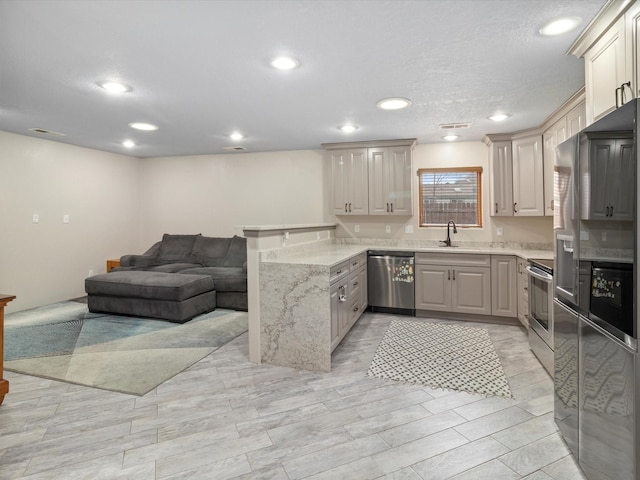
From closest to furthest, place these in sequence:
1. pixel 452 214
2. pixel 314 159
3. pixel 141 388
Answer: pixel 141 388
pixel 452 214
pixel 314 159

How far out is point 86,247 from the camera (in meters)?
5.71

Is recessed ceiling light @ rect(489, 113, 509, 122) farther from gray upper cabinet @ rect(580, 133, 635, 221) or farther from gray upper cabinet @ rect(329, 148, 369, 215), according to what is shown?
gray upper cabinet @ rect(580, 133, 635, 221)

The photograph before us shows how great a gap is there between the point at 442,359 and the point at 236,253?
3548mm

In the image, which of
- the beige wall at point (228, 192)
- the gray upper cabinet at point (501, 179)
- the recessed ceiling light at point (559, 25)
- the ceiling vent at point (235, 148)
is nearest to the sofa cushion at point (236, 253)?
the beige wall at point (228, 192)

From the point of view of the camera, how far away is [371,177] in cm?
501

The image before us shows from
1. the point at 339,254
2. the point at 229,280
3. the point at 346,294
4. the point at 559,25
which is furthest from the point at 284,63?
the point at 229,280

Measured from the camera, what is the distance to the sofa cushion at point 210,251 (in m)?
5.74

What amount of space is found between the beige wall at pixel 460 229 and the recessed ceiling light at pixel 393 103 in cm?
181

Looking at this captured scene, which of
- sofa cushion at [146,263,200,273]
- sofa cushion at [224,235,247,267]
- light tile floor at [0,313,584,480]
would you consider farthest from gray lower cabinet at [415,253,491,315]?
sofa cushion at [146,263,200,273]

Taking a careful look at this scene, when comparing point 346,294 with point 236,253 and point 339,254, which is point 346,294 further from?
point 236,253

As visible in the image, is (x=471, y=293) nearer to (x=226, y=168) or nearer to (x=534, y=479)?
(x=534, y=479)

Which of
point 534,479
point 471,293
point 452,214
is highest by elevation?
point 452,214

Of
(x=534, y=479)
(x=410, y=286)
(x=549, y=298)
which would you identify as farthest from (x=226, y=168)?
(x=534, y=479)

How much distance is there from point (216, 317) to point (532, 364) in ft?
11.6
